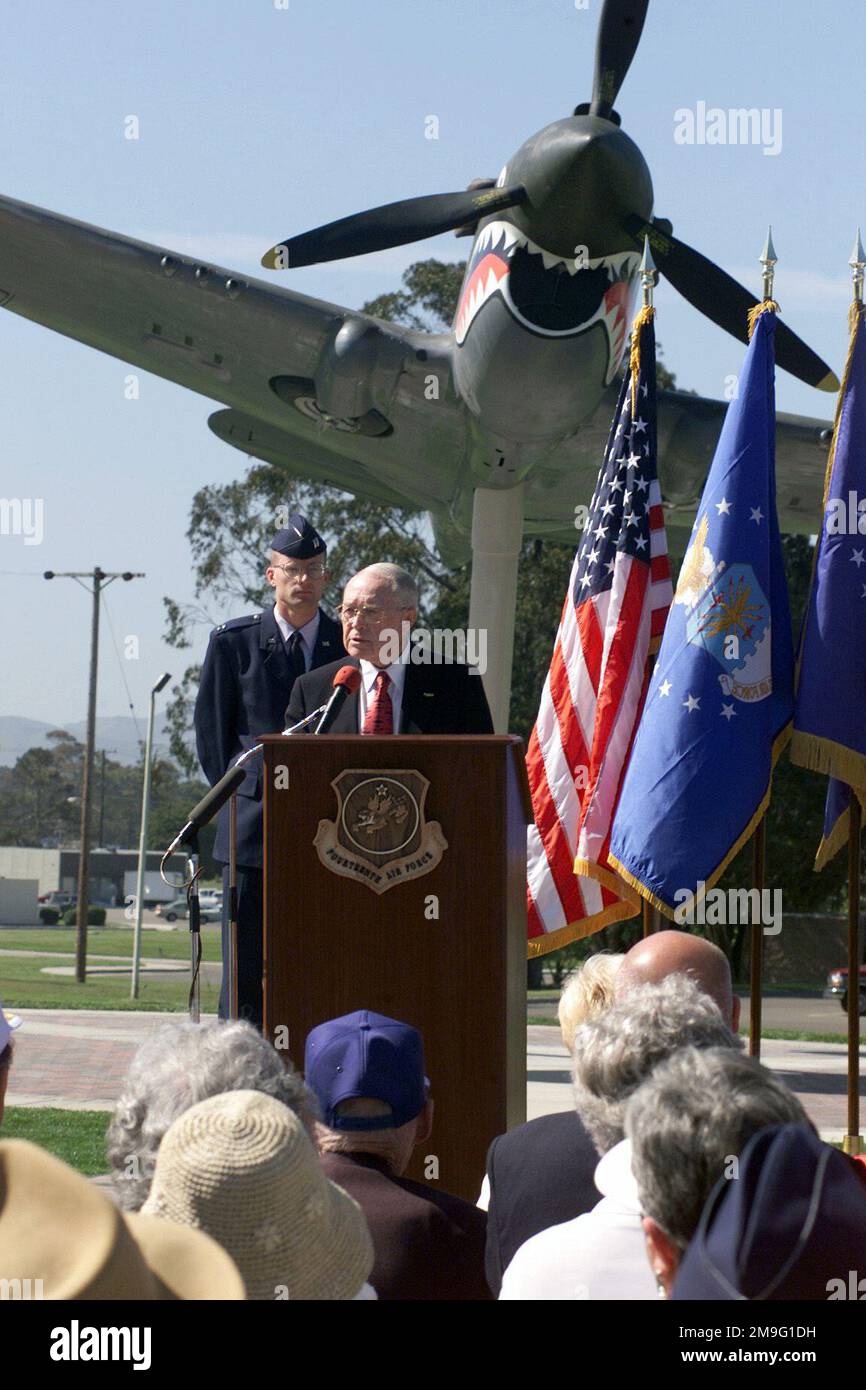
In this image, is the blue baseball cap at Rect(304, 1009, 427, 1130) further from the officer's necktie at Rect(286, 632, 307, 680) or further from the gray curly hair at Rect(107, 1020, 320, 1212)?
the officer's necktie at Rect(286, 632, 307, 680)

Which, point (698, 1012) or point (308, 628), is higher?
point (308, 628)

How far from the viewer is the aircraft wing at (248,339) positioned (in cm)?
1256

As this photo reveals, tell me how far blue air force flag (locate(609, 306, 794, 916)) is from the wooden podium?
206 cm

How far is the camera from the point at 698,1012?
2.29m

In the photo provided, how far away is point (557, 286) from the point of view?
418 inches

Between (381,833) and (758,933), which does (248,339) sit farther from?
(381,833)

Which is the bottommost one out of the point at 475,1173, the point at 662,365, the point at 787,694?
the point at 475,1173

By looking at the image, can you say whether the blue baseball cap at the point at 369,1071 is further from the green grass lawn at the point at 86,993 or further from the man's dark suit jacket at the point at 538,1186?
the green grass lawn at the point at 86,993

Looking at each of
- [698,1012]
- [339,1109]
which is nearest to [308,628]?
[339,1109]

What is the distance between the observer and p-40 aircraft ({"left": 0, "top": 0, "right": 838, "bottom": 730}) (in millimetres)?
10312

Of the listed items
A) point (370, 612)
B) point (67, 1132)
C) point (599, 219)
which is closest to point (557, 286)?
point (599, 219)

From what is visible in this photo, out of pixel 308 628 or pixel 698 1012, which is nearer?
pixel 698 1012

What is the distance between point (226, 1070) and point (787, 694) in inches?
155

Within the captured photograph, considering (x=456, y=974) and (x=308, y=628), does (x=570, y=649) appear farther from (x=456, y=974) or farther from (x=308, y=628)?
(x=456, y=974)
